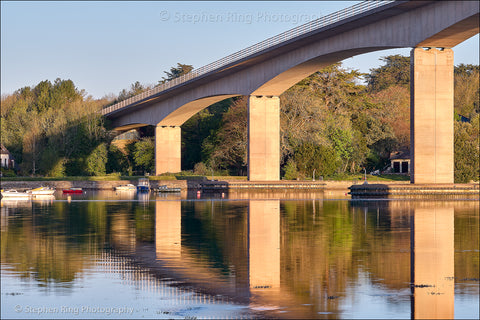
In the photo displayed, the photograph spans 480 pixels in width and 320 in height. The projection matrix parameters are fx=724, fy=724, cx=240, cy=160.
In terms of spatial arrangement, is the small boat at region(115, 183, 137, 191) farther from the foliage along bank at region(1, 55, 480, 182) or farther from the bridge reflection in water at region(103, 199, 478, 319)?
the bridge reflection in water at region(103, 199, 478, 319)

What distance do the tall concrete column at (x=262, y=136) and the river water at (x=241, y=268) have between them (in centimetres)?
3932

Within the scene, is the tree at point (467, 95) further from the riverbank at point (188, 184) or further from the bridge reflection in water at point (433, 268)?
the bridge reflection in water at point (433, 268)

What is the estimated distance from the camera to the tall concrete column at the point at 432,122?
168ft

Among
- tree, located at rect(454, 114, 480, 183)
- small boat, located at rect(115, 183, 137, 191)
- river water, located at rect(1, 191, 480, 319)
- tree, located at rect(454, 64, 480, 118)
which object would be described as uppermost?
tree, located at rect(454, 64, 480, 118)

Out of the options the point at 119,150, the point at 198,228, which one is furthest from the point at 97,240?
the point at 119,150

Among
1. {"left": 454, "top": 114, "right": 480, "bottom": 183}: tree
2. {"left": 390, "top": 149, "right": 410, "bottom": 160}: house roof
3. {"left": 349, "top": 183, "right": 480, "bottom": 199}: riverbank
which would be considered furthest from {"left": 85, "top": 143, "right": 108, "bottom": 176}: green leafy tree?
{"left": 349, "top": 183, "right": 480, "bottom": 199}: riverbank

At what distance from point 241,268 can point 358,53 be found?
42279mm

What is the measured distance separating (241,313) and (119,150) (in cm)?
9469

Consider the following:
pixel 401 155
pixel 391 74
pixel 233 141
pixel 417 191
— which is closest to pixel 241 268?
pixel 417 191

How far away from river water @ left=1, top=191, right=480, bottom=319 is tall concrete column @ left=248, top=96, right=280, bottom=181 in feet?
129

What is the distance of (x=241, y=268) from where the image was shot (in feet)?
57.8

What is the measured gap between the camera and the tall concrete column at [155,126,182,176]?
94.2m

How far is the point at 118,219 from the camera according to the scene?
1328 inches

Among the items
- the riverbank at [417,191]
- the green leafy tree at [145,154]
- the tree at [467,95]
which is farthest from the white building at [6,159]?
the tree at [467,95]
